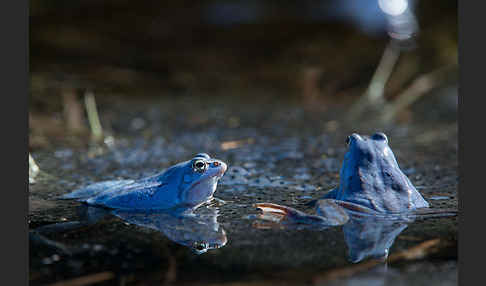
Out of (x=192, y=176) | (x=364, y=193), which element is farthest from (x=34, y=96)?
(x=364, y=193)

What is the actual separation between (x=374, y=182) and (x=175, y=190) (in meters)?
0.99

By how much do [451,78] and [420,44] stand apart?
979mm

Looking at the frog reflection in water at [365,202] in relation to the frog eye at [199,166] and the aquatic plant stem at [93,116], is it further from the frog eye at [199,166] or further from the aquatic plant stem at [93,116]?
the aquatic plant stem at [93,116]

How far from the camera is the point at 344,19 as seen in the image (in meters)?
7.74

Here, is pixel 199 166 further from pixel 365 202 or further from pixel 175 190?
pixel 365 202

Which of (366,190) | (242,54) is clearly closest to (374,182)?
(366,190)

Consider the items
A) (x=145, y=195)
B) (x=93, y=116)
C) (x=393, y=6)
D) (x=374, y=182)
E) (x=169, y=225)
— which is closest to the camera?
(x=169, y=225)

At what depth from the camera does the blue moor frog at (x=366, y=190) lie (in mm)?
2531

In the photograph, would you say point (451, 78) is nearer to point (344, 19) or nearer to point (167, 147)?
point (344, 19)

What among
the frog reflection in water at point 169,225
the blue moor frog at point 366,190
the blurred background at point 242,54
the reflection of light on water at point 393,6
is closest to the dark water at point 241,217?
the frog reflection in water at point 169,225

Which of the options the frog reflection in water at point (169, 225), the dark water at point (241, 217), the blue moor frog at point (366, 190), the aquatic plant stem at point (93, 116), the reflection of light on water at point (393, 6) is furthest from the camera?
the reflection of light on water at point (393, 6)

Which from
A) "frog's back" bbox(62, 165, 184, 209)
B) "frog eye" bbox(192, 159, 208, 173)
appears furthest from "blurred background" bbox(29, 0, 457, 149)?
"frog eye" bbox(192, 159, 208, 173)

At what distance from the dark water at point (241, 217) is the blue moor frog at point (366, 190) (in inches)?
4.4

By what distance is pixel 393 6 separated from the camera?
7469 millimetres
